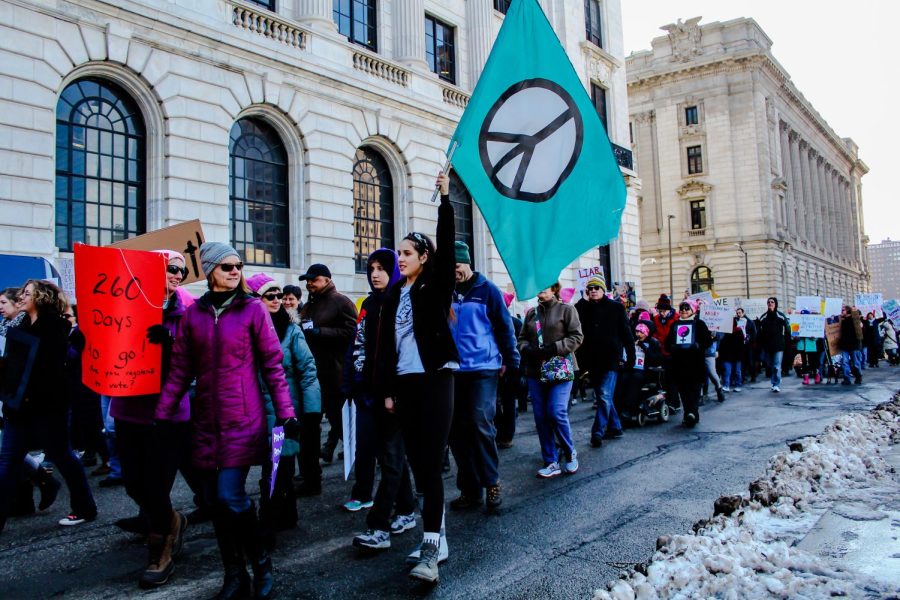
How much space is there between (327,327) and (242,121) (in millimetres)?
10613

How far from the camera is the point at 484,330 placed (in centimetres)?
605

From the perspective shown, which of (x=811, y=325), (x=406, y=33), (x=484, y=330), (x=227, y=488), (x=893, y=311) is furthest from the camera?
(x=893, y=311)

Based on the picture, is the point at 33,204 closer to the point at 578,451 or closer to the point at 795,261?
the point at 578,451

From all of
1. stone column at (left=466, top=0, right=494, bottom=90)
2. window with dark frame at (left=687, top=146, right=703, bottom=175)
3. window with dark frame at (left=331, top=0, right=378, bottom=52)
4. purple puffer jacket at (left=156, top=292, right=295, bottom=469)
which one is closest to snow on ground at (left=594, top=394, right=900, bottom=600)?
purple puffer jacket at (left=156, top=292, right=295, bottom=469)

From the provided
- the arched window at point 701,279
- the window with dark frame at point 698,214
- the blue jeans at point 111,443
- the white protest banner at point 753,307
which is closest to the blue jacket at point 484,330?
the blue jeans at point 111,443

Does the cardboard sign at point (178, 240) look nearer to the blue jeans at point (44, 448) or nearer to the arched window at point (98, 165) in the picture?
the blue jeans at point (44, 448)

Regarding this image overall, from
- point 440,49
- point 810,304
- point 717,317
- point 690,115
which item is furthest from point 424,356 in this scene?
point 690,115

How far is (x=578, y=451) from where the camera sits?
822cm

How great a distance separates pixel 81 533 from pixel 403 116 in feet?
51.5

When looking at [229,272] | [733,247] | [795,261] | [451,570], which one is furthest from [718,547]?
[795,261]

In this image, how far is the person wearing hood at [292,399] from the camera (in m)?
4.70

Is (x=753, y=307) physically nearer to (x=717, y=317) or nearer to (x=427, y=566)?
(x=717, y=317)

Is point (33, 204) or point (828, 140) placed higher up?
point (828, 140)

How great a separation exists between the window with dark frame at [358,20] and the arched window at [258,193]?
4.13 metres
